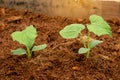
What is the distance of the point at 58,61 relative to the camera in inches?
60.2

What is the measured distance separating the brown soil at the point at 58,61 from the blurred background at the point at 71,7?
18 centimetres

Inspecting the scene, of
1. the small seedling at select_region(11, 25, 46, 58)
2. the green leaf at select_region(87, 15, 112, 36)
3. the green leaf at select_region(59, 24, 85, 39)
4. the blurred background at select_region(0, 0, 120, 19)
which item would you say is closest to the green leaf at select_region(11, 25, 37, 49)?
the small seedling at select_region(11, 25, 46, 58)

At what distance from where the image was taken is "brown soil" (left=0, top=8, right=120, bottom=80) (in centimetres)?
145

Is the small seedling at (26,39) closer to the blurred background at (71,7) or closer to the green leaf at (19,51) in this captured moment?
the green leaf at (19,51)

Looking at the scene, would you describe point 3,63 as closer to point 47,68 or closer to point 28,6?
point 47,68

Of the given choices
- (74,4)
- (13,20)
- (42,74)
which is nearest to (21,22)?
(13,20)

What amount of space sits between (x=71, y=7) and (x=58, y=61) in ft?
2.08

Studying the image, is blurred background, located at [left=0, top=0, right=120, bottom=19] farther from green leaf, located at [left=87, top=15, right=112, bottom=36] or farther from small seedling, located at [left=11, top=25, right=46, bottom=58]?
small seedling, located at [left=11, top=25, right=46, bottom=58]

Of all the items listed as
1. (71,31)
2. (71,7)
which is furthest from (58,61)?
(71,7)

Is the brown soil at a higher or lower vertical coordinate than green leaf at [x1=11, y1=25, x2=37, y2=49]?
lower

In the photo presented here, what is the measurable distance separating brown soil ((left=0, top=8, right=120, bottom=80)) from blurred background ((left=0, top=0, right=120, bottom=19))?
0.60ft

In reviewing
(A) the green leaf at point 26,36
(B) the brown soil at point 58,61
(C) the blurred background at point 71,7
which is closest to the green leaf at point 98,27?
(B) the brown soil at point 58,61

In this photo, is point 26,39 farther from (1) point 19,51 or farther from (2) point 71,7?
(2) point 71,7

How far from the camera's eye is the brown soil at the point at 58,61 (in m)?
1.45
